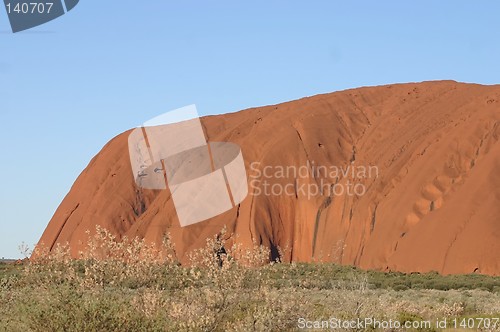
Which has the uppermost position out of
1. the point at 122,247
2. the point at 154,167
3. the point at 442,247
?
the point at 122,247

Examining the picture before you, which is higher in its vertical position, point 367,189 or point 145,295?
point 145,295

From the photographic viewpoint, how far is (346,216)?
51719mm

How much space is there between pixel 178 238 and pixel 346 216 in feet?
41.6

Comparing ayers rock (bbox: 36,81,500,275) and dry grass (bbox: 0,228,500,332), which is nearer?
dry grass (bbox: 0,228,500,332)

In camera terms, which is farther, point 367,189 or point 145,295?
point 367,189

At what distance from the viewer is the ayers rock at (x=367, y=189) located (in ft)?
141

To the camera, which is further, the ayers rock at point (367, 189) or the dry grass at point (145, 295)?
the ayers rock at point (367, 189)

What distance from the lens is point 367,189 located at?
173 ft

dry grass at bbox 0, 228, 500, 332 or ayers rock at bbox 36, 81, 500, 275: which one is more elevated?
dry grass at bbox 0, 228, 500, 332

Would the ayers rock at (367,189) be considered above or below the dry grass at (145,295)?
below

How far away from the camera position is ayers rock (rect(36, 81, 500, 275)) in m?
42.9

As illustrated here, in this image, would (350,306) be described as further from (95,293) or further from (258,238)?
(258,238)

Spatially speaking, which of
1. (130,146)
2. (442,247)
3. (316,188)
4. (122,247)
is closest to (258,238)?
(316,188)

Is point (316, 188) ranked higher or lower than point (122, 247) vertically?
lower
